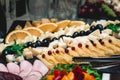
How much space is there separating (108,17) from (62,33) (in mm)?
865

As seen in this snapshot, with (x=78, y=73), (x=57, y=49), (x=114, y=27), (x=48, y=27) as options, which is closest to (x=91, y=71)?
(x=78, y=73)

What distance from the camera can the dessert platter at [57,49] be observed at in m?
1.76

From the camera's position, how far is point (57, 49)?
2291mm

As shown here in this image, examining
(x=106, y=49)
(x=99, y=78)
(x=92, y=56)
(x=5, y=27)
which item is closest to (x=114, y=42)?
(x=106, y=49)

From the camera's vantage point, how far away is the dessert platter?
1.76 meters

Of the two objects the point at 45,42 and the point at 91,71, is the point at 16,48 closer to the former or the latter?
the point at 45,42

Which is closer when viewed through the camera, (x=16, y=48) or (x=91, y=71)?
(x=91, y=71)

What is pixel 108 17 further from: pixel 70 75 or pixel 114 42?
pixel 70 75

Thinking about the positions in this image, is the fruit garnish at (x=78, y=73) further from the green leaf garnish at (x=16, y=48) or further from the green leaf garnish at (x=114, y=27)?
the green leaf garnish at (x=114, y=27)

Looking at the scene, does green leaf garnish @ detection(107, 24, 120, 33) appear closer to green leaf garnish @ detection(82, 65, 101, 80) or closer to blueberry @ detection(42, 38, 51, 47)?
blueberry @ detection(42, 38, 51, 47)

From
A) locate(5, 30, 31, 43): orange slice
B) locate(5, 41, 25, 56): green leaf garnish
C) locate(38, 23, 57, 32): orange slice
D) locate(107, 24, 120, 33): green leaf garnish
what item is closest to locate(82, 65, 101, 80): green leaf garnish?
locate(5, 41, 25, 56): green leaf garnish

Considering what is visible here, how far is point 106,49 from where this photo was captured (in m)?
2.29

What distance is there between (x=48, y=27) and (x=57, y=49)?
647mm

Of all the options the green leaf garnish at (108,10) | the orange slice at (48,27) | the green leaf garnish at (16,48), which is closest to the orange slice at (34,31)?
the orange slice at (48,27)
